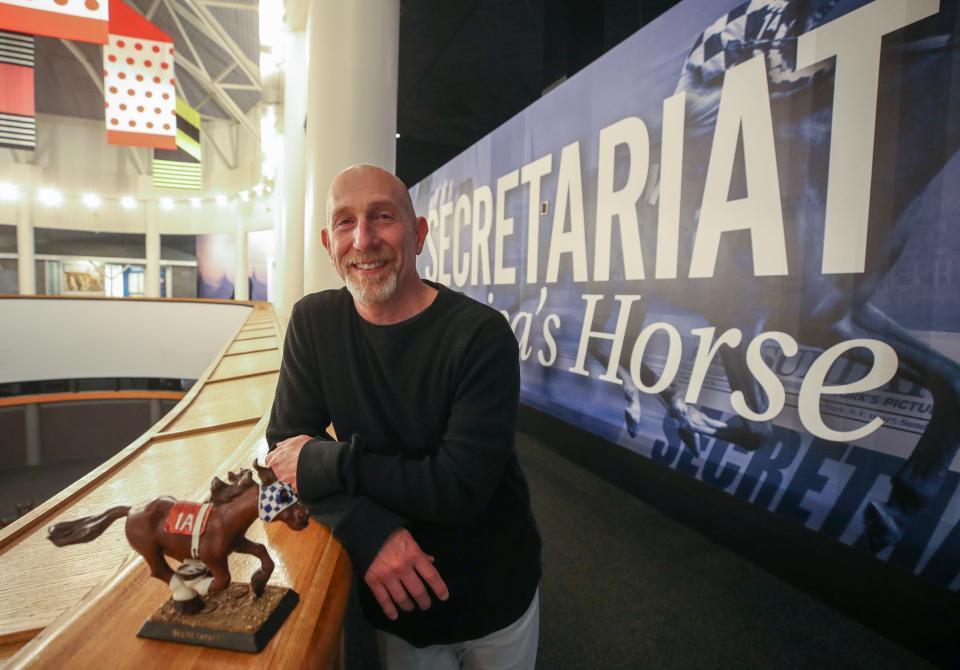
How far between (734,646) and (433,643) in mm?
1403

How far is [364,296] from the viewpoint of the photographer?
106cm

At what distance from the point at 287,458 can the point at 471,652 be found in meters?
0.63

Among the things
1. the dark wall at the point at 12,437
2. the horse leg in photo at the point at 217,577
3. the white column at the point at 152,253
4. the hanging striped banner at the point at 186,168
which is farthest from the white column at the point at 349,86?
the white column at the point at 152,253

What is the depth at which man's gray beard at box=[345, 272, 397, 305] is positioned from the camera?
1046 millimetres

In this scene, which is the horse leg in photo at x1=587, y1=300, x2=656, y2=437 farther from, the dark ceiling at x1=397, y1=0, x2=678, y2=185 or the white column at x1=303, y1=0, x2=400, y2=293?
the dark ceiling at x1=397, y1=0, x2=678, y2=185

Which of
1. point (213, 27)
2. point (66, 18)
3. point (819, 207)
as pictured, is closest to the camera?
point (819, 207)

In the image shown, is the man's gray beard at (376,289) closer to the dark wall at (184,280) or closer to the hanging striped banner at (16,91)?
the hanging striped banner at (16,91)

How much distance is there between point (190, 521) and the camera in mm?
644

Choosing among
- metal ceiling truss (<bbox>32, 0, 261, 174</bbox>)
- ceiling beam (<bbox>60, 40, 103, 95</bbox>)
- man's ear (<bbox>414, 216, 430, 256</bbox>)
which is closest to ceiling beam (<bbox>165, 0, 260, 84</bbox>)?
metal ceiling truss (<bbox>32, 0, 261, 174</bbox>)

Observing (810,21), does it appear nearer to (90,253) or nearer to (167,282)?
(167,282)

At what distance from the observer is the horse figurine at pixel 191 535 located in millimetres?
631

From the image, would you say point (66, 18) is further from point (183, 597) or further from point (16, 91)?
point (183, 597)

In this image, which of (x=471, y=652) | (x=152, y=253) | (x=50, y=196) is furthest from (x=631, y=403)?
(x=50, y=196)

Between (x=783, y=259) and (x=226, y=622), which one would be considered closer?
(x=226, y=622)
